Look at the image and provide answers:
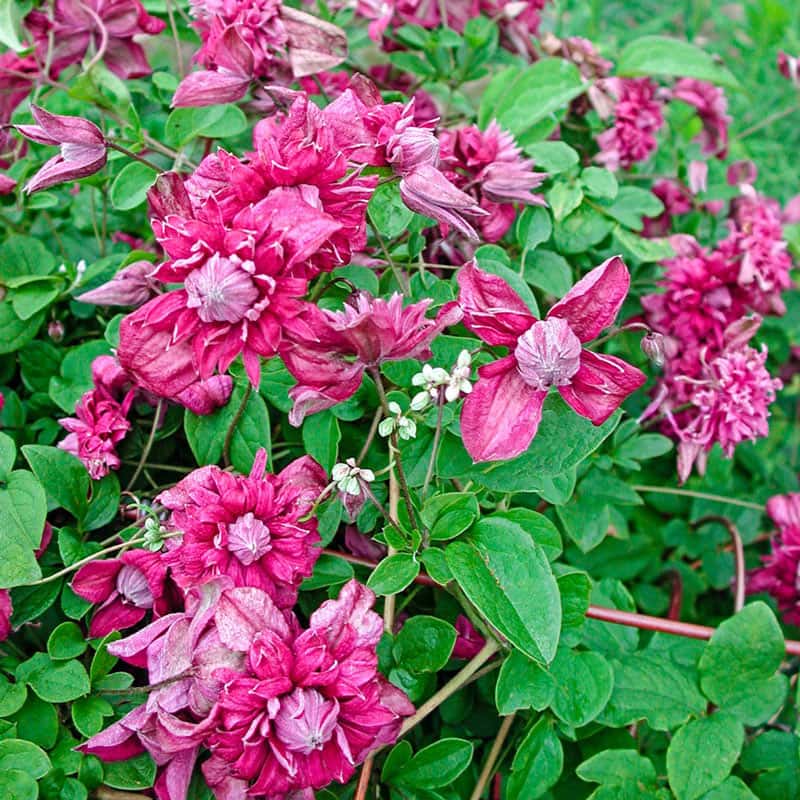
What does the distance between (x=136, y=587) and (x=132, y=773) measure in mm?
112

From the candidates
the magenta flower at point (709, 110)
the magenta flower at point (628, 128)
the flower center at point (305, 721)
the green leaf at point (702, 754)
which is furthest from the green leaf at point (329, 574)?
the magenta flower at point (709, 110)

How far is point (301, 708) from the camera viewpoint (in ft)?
1.61

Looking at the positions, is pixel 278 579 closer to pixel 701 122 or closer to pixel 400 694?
pixel 400 694

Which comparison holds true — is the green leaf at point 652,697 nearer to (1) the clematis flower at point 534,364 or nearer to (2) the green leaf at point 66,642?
(1) the clematis flower at point 534,364

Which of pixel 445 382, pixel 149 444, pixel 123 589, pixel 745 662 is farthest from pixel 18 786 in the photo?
pixel 745 662

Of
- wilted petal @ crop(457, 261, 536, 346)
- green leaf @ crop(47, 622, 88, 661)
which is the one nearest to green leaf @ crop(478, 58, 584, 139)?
wilted petal @ crop(457, 261, 536, 346)

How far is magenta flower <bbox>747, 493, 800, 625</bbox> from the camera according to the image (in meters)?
0.86

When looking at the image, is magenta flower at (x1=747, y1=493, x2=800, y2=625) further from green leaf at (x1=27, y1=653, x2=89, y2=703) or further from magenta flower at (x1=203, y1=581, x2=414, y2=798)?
green leaf at (x1=27, y1=653, x2=89, y2=703)

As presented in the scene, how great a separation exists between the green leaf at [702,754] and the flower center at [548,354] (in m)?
0.29

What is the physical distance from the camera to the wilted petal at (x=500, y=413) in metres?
0.55

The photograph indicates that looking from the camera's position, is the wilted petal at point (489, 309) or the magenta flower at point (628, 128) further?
the magenta flower at point (628, 128)

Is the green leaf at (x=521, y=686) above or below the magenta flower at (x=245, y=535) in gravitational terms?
below

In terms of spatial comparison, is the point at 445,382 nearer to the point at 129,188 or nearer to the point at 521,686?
the point at 521,686

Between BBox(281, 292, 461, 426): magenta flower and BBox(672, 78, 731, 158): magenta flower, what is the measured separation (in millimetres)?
669
